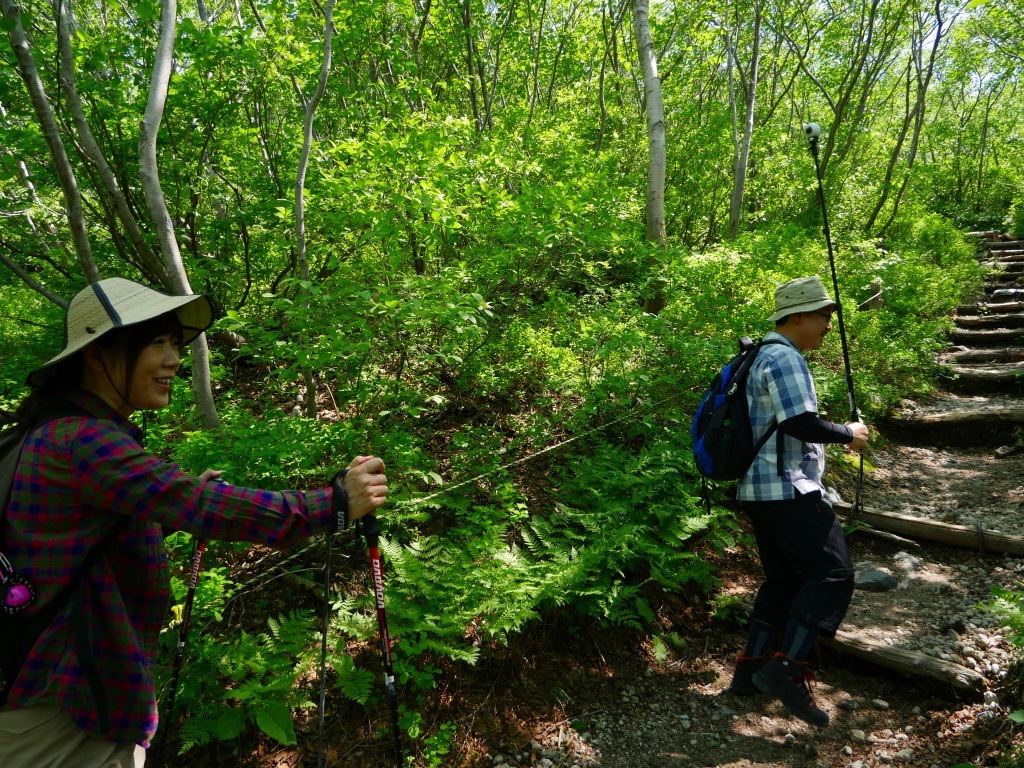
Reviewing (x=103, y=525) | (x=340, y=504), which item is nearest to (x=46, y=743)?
(x=103, y=525)

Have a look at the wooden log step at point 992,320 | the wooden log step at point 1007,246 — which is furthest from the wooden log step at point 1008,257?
the wooden log step at point 992,320

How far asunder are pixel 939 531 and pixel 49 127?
8.70m

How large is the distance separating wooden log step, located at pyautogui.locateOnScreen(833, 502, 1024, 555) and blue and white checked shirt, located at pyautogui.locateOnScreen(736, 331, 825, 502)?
10.3ft

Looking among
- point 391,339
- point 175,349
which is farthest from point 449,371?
point 175,349

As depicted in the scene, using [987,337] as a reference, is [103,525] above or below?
above

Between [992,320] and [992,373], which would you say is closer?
[992,373]

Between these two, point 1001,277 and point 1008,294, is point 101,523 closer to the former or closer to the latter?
point 1008,294

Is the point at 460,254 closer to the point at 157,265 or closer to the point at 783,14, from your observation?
the point at 157,265

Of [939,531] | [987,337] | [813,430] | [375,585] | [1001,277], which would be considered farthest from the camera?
[1001,277]

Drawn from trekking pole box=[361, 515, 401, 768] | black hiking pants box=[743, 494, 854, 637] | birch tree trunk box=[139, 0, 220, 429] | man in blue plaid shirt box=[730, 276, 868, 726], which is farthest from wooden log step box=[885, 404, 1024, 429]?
birch tree trunk box=[139, 0, 220, 429]

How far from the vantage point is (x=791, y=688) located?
3516 millimetres

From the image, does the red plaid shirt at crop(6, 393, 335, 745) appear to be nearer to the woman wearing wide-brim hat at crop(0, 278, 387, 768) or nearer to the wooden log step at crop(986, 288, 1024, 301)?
the woman wearing wide-brim hat at crop(0, 278, 387, 768)

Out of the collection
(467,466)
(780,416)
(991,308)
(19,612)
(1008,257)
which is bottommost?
(991,308)

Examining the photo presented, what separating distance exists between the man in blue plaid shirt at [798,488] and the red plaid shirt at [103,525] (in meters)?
2.77
